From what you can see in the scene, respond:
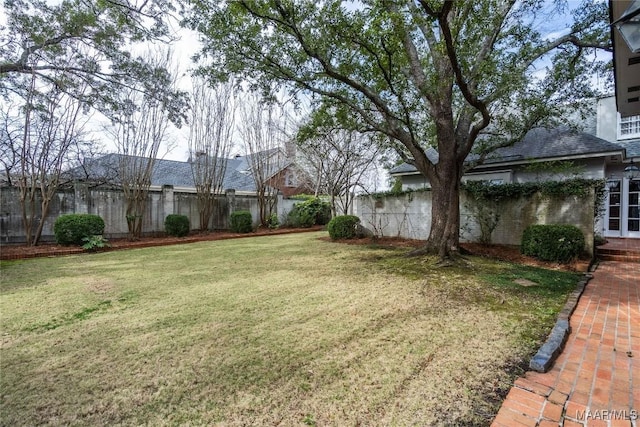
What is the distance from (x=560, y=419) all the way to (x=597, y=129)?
14428mm

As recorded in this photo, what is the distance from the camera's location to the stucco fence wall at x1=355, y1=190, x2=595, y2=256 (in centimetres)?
723

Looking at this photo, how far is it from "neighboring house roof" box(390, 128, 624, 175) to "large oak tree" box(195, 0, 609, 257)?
6.52ft

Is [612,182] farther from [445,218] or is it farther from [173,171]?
[173,171]

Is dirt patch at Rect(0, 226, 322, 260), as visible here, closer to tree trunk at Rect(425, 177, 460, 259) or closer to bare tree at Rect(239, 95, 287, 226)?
bare tree at Rect(239, 95, 287, 226)

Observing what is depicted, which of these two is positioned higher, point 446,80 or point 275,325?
point 446,80

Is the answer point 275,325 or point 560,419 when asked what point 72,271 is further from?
point 560,419

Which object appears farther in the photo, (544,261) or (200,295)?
(544,261)

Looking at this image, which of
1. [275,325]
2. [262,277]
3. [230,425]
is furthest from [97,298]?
[230,425]

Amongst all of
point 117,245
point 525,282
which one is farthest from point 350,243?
point 117,245

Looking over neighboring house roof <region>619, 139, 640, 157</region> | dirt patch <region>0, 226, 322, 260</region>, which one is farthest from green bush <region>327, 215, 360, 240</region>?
neighboring house roof <region>619, 139, 640, 157</region>

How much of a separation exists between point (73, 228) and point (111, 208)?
2.00 meters

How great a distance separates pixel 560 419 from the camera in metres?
1.86

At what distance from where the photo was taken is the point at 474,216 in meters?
8.98

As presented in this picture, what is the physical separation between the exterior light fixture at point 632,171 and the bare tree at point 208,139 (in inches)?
560
